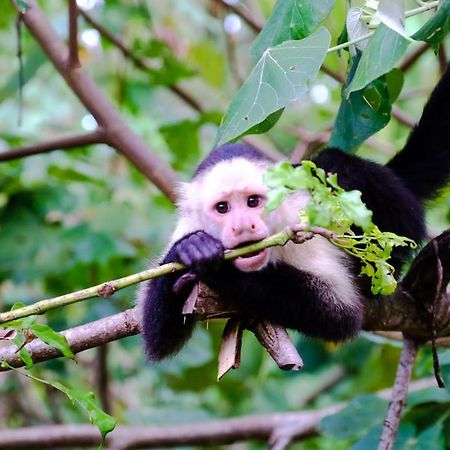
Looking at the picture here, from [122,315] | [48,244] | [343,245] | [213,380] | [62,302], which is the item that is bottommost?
[213,380]

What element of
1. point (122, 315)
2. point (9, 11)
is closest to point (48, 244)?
point (9, 11)

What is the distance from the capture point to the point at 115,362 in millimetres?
4949

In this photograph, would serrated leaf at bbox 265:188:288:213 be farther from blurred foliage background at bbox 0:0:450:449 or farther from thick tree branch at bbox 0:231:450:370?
blurred foliage background at bbox 0:0:450:449

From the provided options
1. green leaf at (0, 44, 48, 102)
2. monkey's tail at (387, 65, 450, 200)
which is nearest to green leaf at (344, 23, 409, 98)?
monkey's tail at (387, 65, 450, 200)

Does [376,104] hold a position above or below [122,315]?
above

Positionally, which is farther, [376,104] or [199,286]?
[376,104]

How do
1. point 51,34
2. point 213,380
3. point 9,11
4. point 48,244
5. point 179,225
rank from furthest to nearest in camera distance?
point 213,380 → point 9,11 → point 48,244 → point 51,34 → point 179,225

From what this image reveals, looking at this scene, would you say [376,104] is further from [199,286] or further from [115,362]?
[115,362]

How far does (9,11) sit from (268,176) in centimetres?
273

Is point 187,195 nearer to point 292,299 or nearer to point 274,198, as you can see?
point 292,299

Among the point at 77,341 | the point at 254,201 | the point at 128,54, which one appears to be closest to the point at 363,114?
the point at 254,201

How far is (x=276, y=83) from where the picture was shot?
1.58 m

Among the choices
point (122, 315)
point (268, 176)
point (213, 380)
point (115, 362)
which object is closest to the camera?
point (268, 176)

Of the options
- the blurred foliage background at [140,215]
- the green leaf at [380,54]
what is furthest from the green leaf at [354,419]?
the green leaf at [380,54]
